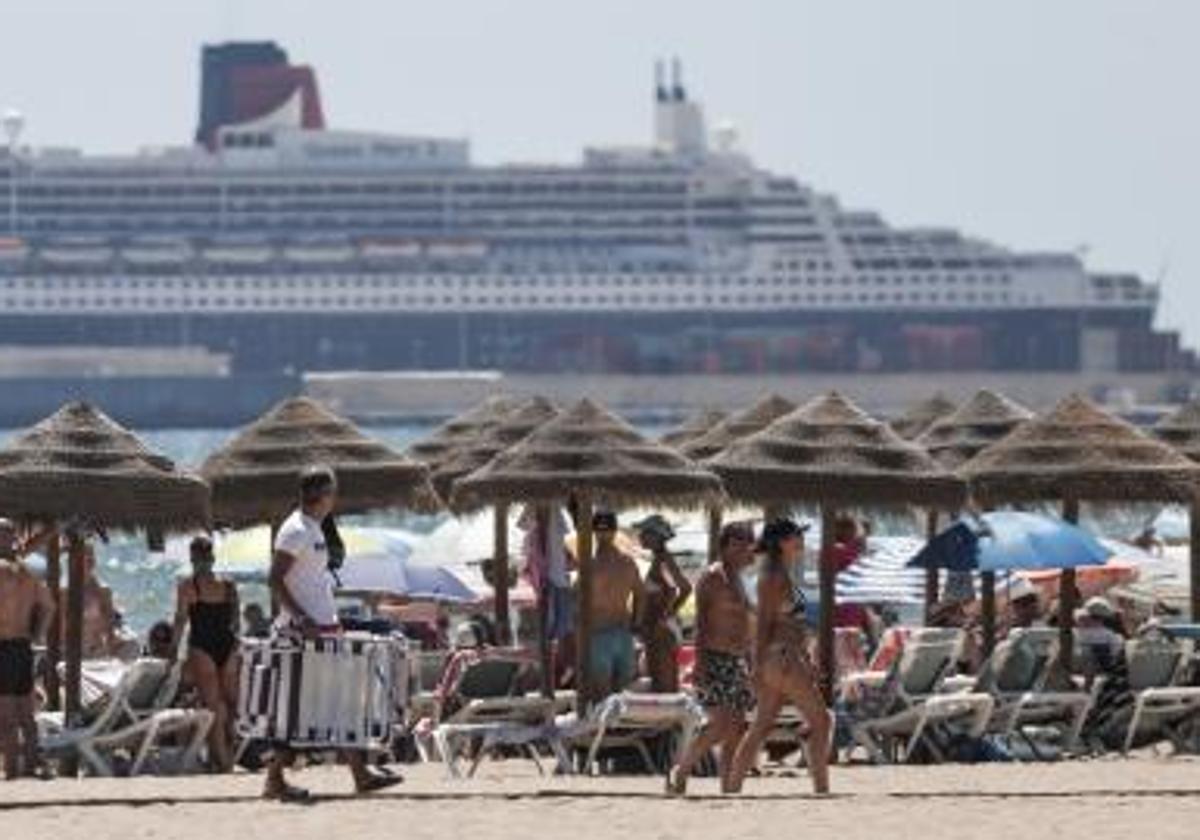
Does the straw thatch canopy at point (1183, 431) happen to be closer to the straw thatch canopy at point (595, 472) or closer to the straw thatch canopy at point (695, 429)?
the straw thatch canopy at point (695, 429)

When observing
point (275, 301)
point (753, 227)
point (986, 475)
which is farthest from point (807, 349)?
point (986, 475)

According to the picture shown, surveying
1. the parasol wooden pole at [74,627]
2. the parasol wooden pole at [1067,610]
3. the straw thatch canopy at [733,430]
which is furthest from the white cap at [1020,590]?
the parasol wooden pole at [74,627]

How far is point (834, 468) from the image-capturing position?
2112 cm

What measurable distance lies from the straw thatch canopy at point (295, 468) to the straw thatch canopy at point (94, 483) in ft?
6.65

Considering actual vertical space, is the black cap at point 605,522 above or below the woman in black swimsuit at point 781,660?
above

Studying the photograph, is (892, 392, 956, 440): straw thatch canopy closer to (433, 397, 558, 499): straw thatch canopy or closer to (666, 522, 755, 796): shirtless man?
(433, 397, 558, 499): straw thatch canopy

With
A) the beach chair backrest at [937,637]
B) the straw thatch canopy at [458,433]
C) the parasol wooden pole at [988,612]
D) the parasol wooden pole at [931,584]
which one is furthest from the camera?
the straw thatch canopy at [458,433]

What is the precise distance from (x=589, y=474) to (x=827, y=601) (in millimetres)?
1373

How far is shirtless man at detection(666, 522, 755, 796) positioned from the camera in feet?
55.1

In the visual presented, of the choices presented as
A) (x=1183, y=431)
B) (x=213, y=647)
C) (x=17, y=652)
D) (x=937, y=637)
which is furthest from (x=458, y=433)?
(x=17, y=652)

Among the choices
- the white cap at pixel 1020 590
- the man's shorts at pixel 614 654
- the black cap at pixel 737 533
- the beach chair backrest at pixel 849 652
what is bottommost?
the beach chair backrest at pixel 849 652

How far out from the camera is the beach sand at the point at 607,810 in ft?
48.9

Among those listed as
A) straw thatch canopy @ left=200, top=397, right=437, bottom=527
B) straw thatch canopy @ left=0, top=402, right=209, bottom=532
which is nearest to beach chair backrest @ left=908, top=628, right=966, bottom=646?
straw thatch canopy @ left=200, top=397, right=437, bottom=527

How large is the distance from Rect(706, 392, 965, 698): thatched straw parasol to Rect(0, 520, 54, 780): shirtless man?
12.3ft
